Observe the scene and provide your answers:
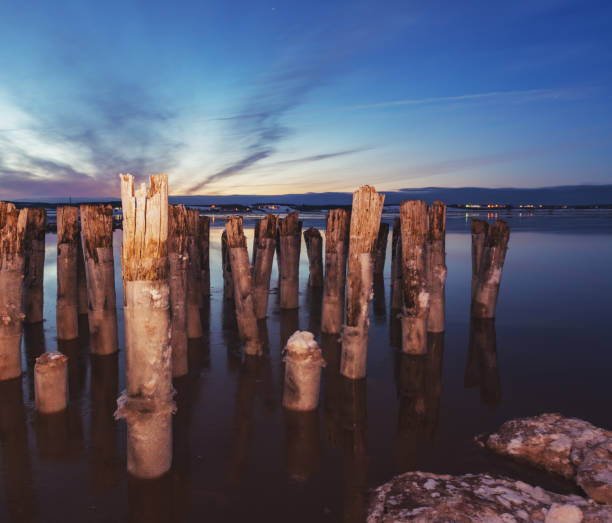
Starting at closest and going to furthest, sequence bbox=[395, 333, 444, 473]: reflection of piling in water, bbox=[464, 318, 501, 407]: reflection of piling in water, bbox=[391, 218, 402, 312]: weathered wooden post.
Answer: bbox=[395, 333, 444, 473]: reflection of piling in water < bbox=[464, 318, 501, 407]: reflection of piling in water < bbox=[391, 218, 402, 312]: weathered wooden post

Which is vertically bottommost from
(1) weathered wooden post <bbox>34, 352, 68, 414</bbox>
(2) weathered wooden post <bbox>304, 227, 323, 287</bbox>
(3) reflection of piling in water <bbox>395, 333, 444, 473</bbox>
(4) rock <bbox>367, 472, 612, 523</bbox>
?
(3) reflection of piling in water <bbox>395, 333, 444, 473</bbox>

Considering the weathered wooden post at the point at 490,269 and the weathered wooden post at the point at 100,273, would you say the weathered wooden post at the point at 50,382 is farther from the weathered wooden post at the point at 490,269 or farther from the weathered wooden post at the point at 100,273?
the weathered wooden post at the point at 490,269

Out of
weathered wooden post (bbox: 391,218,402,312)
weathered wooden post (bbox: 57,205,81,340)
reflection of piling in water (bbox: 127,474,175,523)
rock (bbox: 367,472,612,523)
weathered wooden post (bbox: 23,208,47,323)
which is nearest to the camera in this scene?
rock (bbox: 367,472,612,523)

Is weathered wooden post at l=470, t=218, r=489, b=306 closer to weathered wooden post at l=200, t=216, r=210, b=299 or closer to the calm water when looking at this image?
the calm water

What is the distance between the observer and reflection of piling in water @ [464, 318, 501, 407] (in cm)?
745

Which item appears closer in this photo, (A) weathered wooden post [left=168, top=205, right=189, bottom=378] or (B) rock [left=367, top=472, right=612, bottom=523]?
(B) rock [left=367, top=472, right=612, bottom=523]

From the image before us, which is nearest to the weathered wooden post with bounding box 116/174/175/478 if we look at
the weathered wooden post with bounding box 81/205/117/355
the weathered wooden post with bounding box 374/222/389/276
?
the weathered wooden post with bounding box 81/205/117/355

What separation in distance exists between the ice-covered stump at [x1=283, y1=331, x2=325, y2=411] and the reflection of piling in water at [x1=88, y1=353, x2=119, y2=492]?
2.43 meters

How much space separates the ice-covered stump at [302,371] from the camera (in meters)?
6.11

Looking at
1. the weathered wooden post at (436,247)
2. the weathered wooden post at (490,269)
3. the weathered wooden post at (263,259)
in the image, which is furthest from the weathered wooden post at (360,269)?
the weathered wooden post at (490,269)

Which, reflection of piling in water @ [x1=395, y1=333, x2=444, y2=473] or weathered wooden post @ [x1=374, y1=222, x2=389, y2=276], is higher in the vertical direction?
weathered wooden post @ [x1=374, y1=222, x2=389, y2=276]

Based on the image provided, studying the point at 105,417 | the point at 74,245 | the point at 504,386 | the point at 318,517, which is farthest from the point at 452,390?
the point at 74,245

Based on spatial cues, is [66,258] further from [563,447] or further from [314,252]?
[563,447]

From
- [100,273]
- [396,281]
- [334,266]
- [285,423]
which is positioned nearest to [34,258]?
[100,273]
